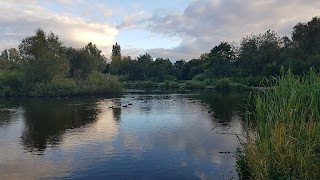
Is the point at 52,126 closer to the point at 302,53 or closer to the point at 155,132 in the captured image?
the point at 155,132

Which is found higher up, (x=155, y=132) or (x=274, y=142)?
(x=274, y=142)

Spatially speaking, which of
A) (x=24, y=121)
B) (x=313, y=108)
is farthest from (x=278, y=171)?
(x=24, y=121)

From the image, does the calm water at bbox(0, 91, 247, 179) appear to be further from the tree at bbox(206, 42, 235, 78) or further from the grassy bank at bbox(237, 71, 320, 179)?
the tree at bbox(206, 42, 235, 78)

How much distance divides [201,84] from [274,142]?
218ft

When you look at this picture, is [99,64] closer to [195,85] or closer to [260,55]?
[195,85]

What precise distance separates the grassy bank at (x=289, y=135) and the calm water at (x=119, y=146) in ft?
12.7

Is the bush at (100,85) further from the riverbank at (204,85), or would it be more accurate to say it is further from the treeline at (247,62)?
the treeline at (247,62)

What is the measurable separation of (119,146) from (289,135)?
11.9 metres

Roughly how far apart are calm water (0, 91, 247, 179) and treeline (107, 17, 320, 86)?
24.6 m

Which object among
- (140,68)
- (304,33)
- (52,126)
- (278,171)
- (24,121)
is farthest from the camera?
(140,68)

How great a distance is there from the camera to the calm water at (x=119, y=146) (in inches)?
553

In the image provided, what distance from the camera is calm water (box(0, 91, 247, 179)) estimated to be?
14039 millimetres

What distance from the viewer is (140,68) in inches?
4262

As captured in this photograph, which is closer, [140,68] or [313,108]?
[313,108]
